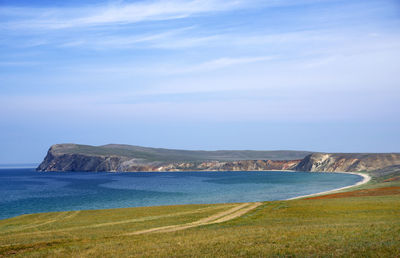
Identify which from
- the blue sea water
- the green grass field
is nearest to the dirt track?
the green grass field

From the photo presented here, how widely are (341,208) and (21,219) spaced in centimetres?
4320

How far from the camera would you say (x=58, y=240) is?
30.4m

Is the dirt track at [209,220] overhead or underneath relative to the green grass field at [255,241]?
underneath

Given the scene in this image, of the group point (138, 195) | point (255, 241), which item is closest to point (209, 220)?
point (255, 241)

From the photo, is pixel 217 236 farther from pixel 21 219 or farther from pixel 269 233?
pixel 21 219

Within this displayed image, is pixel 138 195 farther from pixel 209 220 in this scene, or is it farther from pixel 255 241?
pixel 255 241

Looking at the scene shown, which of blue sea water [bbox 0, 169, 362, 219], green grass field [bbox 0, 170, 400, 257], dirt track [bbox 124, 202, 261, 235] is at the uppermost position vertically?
green grass field [bbox 0, 170, 400, 257]

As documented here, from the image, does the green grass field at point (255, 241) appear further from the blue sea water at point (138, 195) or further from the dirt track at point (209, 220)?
the blue sea water at point (138, 195)

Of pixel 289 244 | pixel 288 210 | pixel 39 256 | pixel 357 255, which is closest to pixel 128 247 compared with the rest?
pixel 39 256

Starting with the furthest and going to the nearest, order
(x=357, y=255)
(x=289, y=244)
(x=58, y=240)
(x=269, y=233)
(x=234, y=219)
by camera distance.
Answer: (x=234, y=219) → (x=58, y=240) → (x=269, y=233) → (x=289, y=244) → (x=357, y=255)

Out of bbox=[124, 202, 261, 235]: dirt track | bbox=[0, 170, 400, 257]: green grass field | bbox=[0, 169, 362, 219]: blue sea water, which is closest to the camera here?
bbox=[0, 170, 400, 257]: green grass field

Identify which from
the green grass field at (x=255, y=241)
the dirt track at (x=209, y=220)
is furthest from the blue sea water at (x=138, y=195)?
the green grass field at (x=255, y=241)

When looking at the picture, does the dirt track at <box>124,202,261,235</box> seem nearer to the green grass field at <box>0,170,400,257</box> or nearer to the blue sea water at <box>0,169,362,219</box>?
the green grass field at <box>0,170,400,257</box>

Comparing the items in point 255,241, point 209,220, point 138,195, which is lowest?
point 138,195
